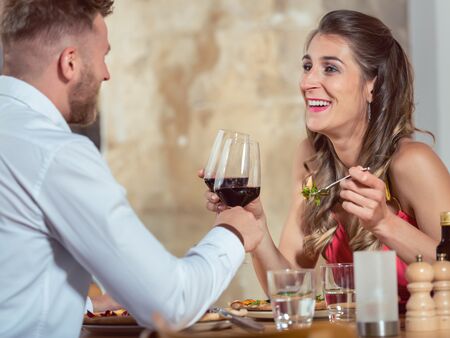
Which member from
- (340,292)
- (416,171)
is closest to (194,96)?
(416,171)

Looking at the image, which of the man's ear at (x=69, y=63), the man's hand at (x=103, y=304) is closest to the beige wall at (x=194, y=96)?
the man's hand at (x=103, y=304)

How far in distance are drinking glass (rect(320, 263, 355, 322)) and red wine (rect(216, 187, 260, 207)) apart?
26 centimetres

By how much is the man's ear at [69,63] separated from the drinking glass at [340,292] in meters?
0.75

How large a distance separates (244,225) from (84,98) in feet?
1.47

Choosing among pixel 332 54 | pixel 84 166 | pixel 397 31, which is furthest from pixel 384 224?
pixel 397 31

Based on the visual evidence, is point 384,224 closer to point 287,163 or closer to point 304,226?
point 304,226

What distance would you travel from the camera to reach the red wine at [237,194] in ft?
7.13

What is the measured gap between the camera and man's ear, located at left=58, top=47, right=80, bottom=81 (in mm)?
1910

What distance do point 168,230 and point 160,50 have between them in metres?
1.15

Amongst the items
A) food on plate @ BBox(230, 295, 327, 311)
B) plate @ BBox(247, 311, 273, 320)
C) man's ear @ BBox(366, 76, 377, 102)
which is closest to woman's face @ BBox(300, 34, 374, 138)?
man's ear @ BBox(366, 76, 377, 102)

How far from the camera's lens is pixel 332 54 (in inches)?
128

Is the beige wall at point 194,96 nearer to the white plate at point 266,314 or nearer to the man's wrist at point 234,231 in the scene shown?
the white plate at point 266,314

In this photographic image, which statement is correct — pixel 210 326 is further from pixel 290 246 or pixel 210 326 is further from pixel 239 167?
pixel 290 246

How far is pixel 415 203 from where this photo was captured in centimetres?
302
